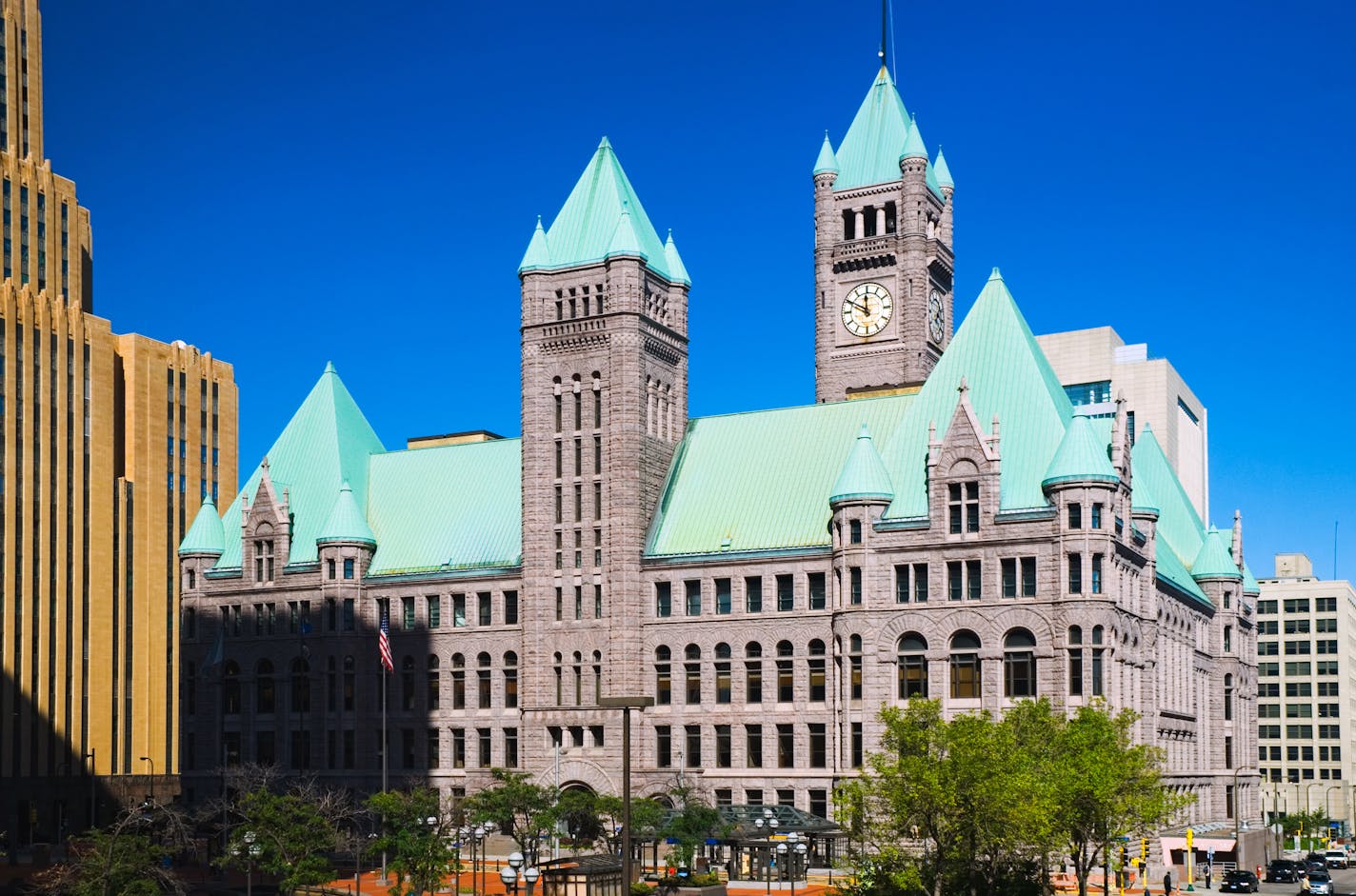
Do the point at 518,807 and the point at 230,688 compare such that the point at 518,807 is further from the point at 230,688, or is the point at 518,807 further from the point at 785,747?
the point at 230,688

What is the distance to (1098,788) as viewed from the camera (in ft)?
245

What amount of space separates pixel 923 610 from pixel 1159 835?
18511 millimetres

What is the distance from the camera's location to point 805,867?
3728 inches

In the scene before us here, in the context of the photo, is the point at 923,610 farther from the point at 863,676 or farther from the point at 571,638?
the point at 571,638

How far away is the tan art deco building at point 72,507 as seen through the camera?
14425 centimetres

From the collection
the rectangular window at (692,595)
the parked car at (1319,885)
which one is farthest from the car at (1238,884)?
the rectangular window at (692,595)

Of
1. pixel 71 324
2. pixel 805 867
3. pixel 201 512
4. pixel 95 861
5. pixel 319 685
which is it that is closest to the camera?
pixel 95 861

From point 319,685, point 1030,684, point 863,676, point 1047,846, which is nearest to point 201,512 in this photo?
point 319,685

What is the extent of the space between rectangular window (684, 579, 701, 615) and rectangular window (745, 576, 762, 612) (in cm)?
325

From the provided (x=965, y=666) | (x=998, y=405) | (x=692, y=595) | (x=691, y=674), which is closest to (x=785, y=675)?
(x=691, y=674)

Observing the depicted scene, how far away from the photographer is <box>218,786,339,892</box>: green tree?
76.1m

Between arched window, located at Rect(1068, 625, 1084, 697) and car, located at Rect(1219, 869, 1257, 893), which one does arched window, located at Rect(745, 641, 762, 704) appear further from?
car, located at Rect(1219, 869, 1257, 893)

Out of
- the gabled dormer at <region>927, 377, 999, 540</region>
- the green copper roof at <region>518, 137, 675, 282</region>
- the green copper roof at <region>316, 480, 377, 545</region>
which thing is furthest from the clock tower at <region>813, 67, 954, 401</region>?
the green copper roof at <region>316, 480, 377, 545</region>

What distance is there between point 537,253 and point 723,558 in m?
23.1
